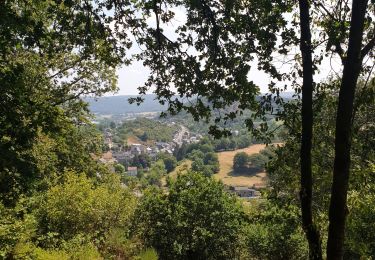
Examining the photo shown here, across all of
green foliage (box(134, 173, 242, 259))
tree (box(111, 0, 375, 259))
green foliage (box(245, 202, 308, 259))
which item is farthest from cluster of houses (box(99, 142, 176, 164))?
tree (box(111, 0, 375, 259))

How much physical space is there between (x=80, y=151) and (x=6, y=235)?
611 inches

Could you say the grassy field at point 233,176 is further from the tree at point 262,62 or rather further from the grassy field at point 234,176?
the tree at point 262,62

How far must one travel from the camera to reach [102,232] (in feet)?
53.4

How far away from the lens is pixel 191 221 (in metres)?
17.2

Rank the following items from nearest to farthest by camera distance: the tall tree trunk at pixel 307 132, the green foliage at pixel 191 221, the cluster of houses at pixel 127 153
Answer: the tall tree trunk at pixel 307 132 → the green foliage at pixel 191 221 → the cluster of houses at pixel 127 153

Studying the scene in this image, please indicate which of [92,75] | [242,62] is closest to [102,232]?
[92,75]

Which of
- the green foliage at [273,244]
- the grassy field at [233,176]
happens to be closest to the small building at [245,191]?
the grassy field at [233,176]

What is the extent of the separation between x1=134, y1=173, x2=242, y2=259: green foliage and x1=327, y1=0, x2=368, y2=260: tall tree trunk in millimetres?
12152

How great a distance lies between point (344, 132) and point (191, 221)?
1303 centimetres

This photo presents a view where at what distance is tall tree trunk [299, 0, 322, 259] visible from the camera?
510 cm

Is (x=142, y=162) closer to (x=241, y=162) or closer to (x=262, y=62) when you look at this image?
(x=241, y=162)

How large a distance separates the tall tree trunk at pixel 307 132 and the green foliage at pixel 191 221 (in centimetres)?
1182

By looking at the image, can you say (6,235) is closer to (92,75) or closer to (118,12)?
(118,12)

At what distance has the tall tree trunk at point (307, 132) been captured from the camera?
5098mm
